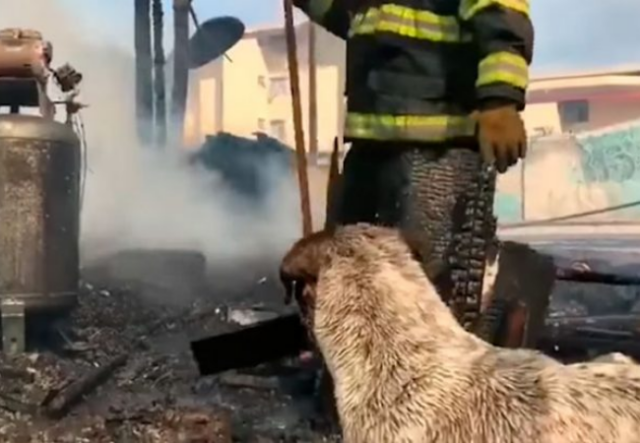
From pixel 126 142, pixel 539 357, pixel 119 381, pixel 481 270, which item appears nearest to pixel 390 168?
pixel 481 270

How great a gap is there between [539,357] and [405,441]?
12.9 inches

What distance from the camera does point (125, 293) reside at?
7945 millimetres

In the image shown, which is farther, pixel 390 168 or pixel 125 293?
pixel 125 293

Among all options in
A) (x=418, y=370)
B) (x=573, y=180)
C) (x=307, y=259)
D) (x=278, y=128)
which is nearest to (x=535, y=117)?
(x=278, y=128)

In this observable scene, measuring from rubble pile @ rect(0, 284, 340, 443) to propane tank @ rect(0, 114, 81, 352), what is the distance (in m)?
0.32

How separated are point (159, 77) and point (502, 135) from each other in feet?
35.3

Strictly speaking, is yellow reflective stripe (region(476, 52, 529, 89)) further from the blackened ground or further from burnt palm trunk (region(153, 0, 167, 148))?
burnt palm trunk (region(153, 0, 167, 148))

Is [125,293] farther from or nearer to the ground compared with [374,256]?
nearer to the ground

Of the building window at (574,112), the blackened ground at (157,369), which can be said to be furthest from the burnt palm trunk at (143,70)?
the building window at (574,112)

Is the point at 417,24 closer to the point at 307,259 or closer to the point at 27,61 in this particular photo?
the point at 307,259

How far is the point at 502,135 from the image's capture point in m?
3.57

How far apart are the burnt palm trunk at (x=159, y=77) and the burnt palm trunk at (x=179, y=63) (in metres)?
0.23

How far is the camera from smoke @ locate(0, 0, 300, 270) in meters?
11.3

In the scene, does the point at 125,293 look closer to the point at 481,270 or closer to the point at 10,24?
the point at 481,270
